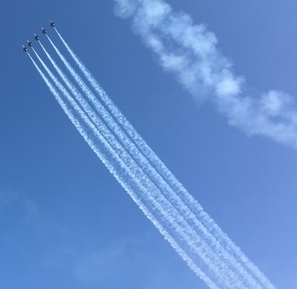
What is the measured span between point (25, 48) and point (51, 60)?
944 centimetres

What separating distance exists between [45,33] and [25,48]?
355 cm

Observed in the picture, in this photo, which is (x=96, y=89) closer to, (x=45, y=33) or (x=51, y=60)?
(x=51, y=60)

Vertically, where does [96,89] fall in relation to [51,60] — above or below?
below

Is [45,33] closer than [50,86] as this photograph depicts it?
No

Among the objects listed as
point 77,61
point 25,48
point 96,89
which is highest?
point 25,48

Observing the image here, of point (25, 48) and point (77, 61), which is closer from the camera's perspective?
point (77, 61)

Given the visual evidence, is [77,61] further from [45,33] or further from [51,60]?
[45,33]

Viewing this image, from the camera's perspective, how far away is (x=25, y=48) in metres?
71.9

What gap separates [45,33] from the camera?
72812 mm

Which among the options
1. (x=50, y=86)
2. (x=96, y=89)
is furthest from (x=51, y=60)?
(x=96, y=89)

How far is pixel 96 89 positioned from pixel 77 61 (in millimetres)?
4343

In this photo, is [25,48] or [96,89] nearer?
[96,89]

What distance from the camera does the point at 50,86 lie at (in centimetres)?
6356

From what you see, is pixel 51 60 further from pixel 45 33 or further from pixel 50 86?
pixel 45 33
